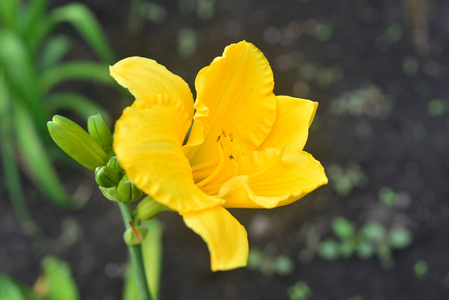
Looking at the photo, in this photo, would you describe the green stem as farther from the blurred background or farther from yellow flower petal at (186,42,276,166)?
the blurred background

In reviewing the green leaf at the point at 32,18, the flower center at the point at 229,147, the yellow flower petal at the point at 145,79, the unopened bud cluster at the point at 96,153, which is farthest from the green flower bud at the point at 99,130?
the green leaf at the point at 32,18

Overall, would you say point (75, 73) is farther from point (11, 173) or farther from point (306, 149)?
point (306, 149)

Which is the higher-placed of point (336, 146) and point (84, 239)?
point (336, 146)

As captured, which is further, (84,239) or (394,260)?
(84,239)

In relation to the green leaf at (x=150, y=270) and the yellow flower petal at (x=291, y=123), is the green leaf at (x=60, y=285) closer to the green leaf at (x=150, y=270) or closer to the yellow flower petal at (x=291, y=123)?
the green leaf at (x=150, y=270)

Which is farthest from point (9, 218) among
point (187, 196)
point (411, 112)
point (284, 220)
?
point (411, 112)

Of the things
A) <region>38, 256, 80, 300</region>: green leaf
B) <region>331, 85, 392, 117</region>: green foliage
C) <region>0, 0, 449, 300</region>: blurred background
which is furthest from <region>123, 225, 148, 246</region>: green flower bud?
<region>331, 85, 392, 117</region>: green foliage

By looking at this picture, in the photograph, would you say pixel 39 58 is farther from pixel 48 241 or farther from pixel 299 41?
pixel 299 41
